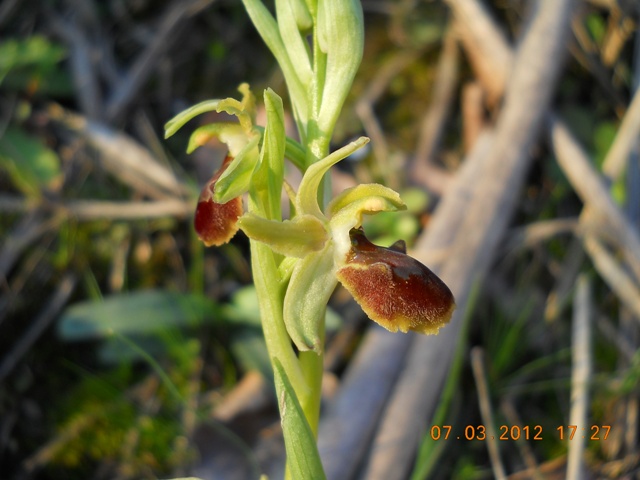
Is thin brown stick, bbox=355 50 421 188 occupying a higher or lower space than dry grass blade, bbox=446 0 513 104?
lower

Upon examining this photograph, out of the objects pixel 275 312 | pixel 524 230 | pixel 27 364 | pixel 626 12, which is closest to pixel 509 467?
pixel 524 230

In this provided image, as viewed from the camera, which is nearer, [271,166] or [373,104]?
[271,166]

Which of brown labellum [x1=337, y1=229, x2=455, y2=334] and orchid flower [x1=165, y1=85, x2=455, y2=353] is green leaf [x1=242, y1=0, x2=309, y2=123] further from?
brown labellum [x1=337, y1=229, x2=455, y2=334]

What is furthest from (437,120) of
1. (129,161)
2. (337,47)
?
(337,47)

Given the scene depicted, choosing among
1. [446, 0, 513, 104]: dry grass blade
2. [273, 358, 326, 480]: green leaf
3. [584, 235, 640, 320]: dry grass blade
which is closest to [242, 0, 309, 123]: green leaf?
[273, 358, 326, 480]: green leaf

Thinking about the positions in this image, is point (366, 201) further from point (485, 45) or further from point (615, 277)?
point (485, 45)

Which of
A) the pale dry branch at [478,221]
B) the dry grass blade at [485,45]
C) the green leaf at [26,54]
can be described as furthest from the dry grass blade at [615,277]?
the green leaf at [26,54]

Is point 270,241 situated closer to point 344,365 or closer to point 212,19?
point 344,365
